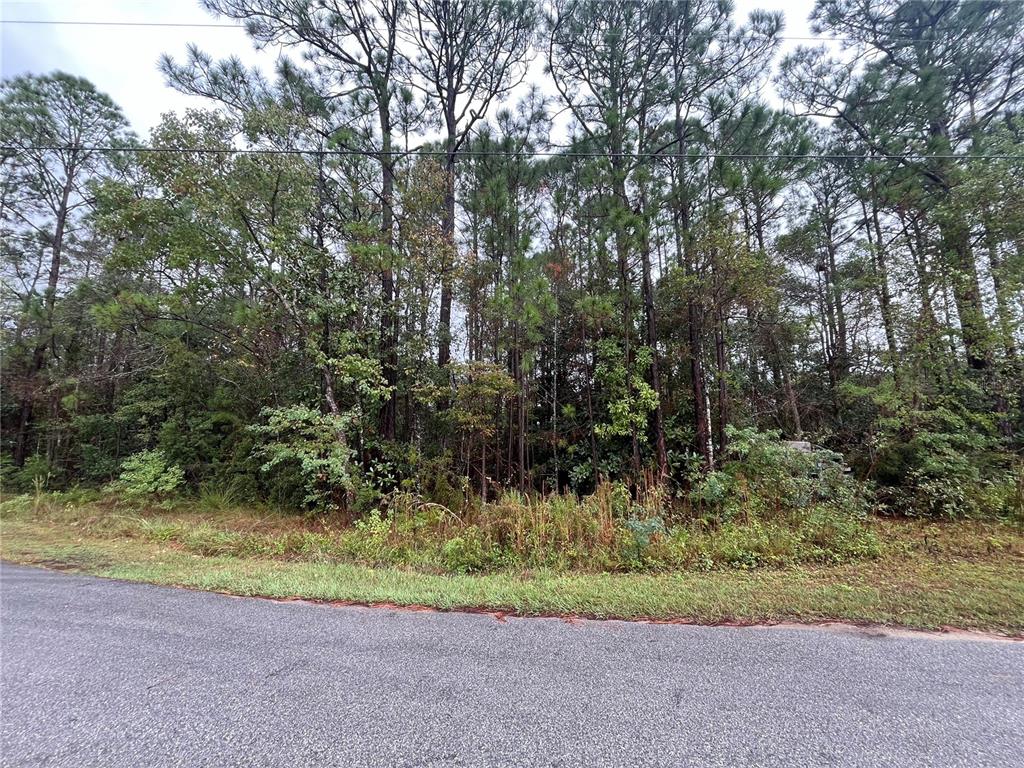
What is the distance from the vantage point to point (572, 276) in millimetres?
8016

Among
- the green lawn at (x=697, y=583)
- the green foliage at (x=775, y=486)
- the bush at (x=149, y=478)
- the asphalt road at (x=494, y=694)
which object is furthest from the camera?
the bush at (x=149, y=478)

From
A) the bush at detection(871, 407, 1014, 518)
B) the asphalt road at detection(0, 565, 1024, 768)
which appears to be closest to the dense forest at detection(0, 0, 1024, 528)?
the bush at detection(871, 407, 1014, 518)

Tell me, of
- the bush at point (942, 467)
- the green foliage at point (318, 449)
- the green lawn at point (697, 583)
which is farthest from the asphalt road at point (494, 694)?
the bush at point (942, 467)

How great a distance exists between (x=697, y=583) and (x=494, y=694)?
7.66 feet

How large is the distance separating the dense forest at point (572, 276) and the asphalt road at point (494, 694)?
132 inches

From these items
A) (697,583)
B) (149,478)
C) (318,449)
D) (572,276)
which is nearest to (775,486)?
(697,583)

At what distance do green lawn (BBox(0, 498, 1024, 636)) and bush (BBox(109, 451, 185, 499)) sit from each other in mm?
2427

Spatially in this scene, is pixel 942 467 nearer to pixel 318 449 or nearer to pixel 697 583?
pixel 697 583

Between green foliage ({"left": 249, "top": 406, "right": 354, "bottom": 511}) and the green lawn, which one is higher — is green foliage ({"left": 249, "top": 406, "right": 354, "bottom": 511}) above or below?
above

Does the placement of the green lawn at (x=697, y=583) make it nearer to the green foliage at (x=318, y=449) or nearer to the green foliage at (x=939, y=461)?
the green foliage at (x=939, y=461)

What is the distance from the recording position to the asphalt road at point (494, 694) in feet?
5.41

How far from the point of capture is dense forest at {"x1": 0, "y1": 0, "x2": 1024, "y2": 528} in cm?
633

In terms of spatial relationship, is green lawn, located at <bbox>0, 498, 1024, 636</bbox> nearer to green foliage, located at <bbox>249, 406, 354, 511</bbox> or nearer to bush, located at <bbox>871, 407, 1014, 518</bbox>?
bush, located at <bbox>871, 407, 1014, 518</bbox>

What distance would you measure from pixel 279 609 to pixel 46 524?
7527 millimetres
